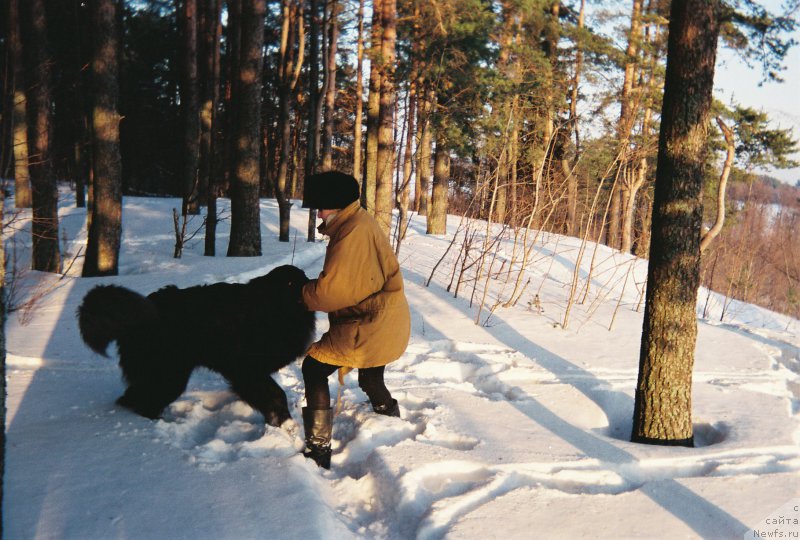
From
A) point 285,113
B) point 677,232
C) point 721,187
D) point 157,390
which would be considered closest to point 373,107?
point 285,113

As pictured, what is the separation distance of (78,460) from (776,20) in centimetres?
523

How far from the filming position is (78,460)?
296 cm

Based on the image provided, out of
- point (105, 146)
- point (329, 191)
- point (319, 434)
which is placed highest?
point (105, 146)

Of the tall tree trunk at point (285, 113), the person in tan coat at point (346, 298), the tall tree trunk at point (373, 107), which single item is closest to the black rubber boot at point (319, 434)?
the person in tan coat at point (346, 298)

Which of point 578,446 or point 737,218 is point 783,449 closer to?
point 578,446

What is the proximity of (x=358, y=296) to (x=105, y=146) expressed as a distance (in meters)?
6.92

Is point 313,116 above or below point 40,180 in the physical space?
above

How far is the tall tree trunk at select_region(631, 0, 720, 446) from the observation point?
362 cm

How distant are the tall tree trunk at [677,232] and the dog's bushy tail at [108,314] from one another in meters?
3.31

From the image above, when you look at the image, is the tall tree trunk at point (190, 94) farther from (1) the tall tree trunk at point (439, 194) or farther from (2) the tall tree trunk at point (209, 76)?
(1) the tall tree trunk at point (439, 194)

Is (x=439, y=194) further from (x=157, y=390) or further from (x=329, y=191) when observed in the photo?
(x=329, y=191)

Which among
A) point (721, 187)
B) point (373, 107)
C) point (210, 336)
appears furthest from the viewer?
point (373, 107)

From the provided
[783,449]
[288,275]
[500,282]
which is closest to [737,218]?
[500,282]

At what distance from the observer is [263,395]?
12.1 ft
